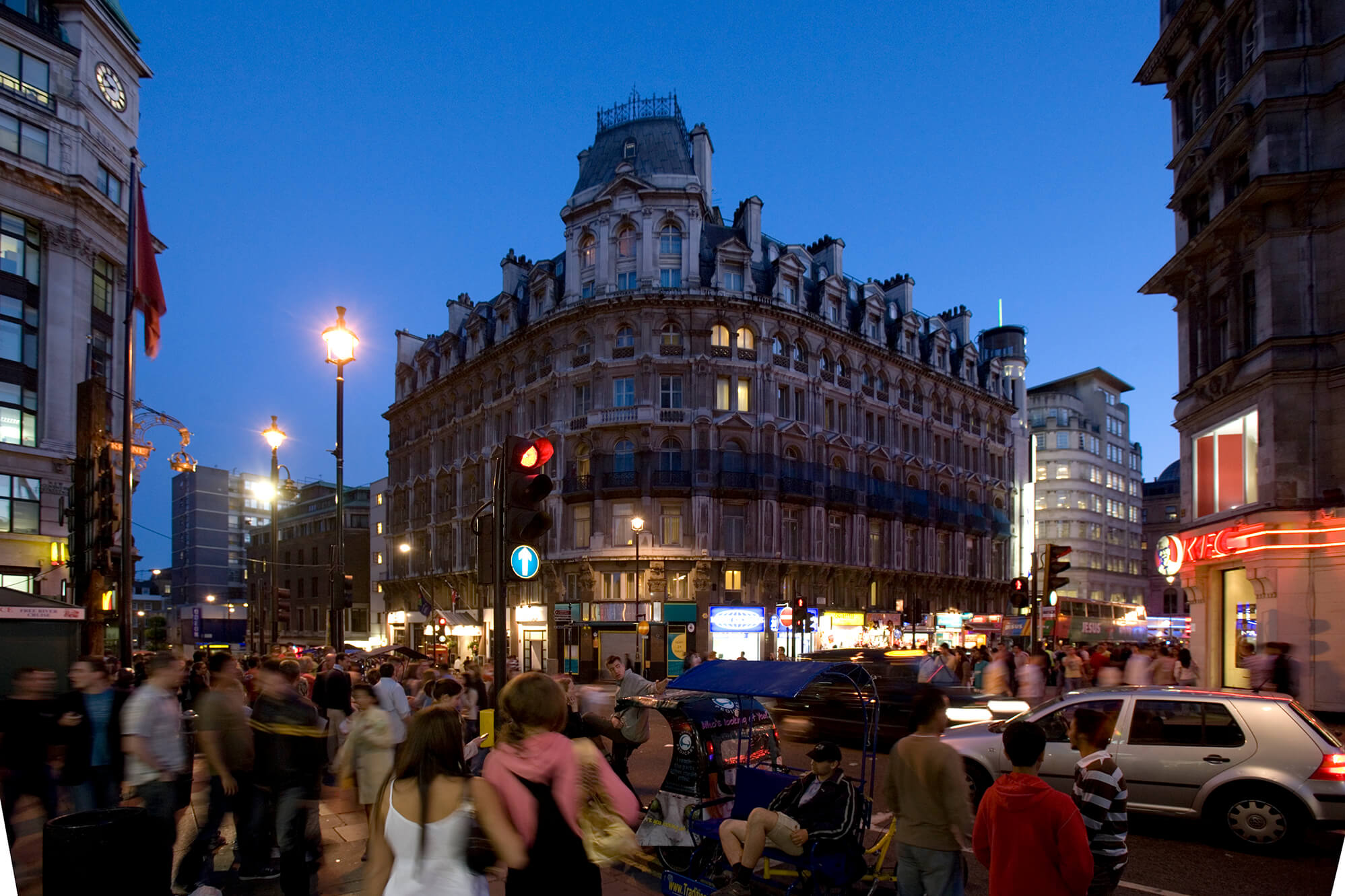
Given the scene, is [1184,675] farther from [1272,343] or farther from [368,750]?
[368,750]

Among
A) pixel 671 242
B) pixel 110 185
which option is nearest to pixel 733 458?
pixel 671 242

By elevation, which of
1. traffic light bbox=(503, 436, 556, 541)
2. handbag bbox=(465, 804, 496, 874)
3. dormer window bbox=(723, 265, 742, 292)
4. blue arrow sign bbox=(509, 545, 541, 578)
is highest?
dormer window bbox=(723, 265, 742, 292)

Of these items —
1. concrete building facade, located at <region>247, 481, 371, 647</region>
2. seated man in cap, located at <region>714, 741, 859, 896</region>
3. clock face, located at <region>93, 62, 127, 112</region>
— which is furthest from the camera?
concrete building facade, located at <region>247, 481, 371, 647</region>

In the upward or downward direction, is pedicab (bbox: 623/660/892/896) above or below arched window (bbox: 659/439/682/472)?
below

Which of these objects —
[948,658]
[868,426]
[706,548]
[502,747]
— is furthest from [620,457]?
[502,747]

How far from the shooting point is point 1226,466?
24.9 metres

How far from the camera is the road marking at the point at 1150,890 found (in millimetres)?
7785

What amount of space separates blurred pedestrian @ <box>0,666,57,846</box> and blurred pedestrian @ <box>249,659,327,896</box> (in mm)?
2241

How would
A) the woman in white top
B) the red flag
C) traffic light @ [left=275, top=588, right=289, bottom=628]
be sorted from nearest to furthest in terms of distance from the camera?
1. the woman in white top
2. the red flag
3. traffic light @ [left=275, top=588, right=289, bottom=628]

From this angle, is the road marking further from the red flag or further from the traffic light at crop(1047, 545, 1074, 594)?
→ the red flag

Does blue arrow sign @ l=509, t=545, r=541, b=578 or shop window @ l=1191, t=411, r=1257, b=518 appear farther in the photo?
shop window @ l=1191, t=411, r=1257, b=518

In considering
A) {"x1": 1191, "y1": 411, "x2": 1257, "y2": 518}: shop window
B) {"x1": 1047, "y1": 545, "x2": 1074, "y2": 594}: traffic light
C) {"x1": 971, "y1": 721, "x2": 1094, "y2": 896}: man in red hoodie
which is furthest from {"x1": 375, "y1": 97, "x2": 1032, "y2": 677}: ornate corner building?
{"x1": 971, "y1": 721, "x2": 1094, "y2": 896}: man in red hoodie

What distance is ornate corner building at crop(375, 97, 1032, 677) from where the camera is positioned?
139 ft

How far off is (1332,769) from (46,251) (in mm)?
38485
